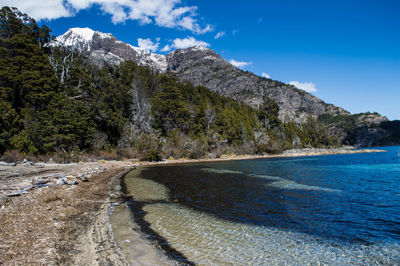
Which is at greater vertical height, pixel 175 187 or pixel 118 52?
→ pixel 118 52

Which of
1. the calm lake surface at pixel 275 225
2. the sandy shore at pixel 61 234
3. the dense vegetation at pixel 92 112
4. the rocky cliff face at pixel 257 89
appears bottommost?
the calm lake surface at pixel 275 225

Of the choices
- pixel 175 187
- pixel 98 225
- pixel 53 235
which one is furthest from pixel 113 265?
Result: pixel 175 187

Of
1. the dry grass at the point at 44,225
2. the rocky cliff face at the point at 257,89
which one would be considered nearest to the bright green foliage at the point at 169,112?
the dry grass at the point at 44,225

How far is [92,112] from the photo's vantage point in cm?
4359

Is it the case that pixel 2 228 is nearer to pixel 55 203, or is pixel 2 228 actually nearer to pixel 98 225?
pixel 98 225

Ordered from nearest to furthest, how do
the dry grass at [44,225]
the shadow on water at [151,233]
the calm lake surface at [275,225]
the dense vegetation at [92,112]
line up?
the dry grass at [44,225] → the shadow on water at [151,233] → the calm lake surface at [275,225] → the dense vegetation at [92,112]

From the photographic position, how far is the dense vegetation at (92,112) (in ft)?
110

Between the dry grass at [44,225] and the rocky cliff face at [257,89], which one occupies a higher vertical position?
the rocky cliff face at [257,89]

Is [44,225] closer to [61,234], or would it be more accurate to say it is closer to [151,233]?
[61,234]

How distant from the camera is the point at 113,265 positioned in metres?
5.77

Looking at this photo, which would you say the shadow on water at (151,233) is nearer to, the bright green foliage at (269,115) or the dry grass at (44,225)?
the dry grass at (44,225)

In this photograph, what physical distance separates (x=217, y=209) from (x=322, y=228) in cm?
501

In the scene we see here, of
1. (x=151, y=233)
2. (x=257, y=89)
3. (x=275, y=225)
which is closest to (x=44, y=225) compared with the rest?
(x=151, y=233)

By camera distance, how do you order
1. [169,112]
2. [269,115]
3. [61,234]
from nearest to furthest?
1. [61,234]
2. [169,112]
3. [269,115]
